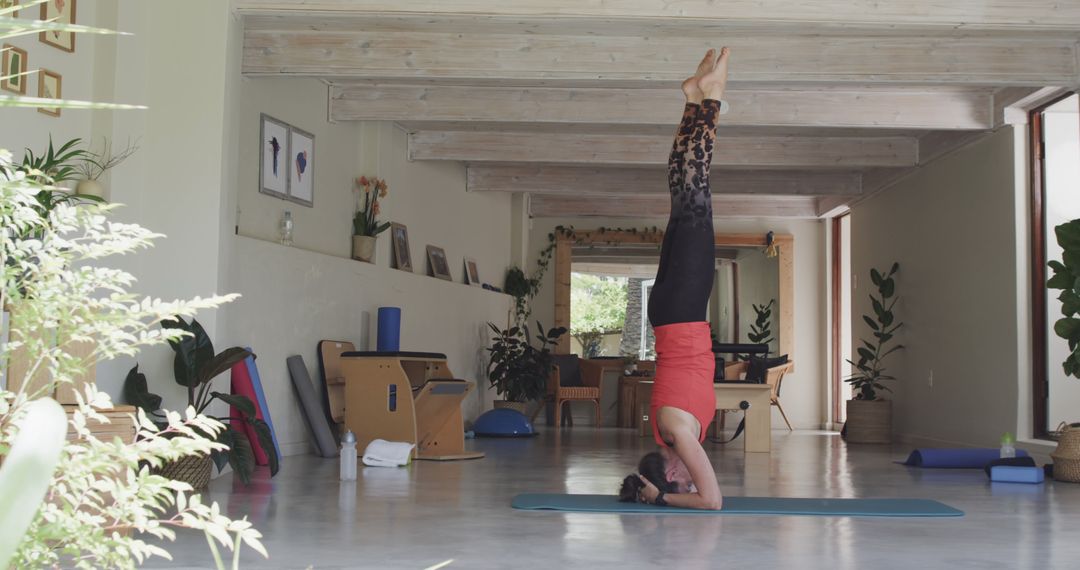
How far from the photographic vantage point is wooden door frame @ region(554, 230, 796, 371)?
13852 millimetres

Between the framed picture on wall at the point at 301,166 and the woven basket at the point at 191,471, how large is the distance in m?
2.82

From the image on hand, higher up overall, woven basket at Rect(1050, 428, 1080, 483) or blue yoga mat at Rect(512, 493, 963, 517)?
woven basket at Rect(1050, 428, 1080, 483)

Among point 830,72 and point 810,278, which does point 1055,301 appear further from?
point 810,278

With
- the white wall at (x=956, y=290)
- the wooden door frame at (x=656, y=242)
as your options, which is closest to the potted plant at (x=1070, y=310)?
the white wall at (x=956, y=290)

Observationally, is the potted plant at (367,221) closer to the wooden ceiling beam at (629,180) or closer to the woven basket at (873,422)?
the wooden ceiling beam at (629,180)

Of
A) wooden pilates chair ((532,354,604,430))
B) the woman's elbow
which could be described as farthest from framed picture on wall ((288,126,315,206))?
wooden pilates chair ((532,354,604,430))

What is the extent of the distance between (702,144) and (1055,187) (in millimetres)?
4567

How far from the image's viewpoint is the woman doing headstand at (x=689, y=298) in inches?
175

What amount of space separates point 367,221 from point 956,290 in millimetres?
5289

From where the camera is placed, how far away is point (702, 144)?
448cm

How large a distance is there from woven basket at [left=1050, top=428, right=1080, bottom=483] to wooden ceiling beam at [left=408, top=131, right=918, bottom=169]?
407 cm

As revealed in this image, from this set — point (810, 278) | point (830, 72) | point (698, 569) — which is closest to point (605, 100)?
point (830, 72)

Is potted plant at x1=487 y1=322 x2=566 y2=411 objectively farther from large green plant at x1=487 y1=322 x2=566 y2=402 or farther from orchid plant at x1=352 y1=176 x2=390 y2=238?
orchid plant at x1=352 y1=176 x2=390 y2=238

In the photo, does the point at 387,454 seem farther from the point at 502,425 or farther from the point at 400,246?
the point at 502,425
